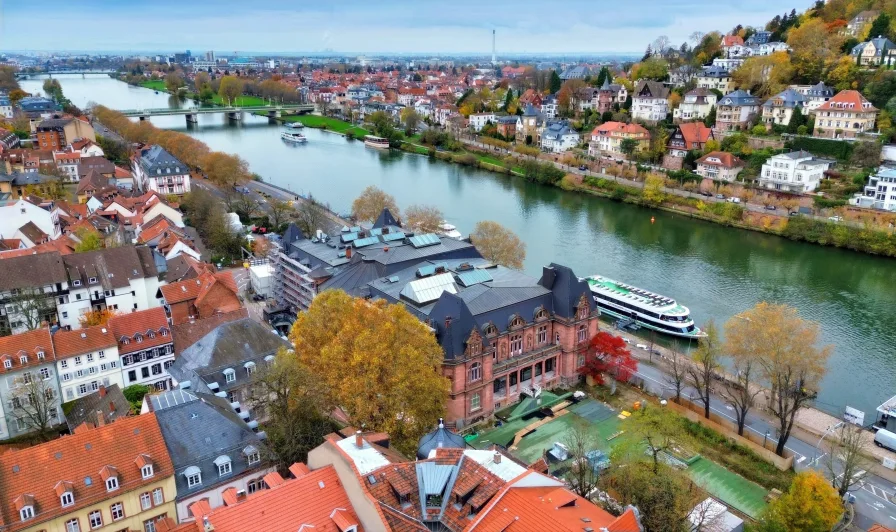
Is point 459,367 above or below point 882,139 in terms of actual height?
below

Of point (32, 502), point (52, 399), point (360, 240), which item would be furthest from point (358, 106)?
point (32, 502)

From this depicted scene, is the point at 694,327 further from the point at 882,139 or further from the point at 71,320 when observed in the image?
the point at 882,139

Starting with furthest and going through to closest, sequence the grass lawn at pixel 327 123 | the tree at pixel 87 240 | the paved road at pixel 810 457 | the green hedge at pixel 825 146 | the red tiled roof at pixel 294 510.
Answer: the grass lawn at pixel 327 123 → the green hedge at pixel 825 146 → the tree at pixel 87 240 → the paved road at pixel 810 457 → the red tiled roof at pixel 294 510

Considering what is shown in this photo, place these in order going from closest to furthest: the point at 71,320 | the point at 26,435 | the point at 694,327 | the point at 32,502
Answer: the point at 32,502 < the point at 26,435 < the point at 71,320 < the point at 694,327

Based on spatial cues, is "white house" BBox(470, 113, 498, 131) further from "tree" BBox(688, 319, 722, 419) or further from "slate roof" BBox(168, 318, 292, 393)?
"slate roof" BBox(168, 318, 292, 393)

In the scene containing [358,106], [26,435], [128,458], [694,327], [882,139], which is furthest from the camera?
[358,106]

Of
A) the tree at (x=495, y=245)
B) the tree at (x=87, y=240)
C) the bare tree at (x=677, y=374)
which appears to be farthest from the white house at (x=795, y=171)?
the tree at (x=87, y=240)

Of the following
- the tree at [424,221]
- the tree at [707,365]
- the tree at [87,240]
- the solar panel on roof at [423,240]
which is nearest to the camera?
the tree at [707,365]

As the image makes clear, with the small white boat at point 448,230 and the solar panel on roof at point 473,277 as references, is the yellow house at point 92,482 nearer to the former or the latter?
the solar panel on roof at point 473,277
